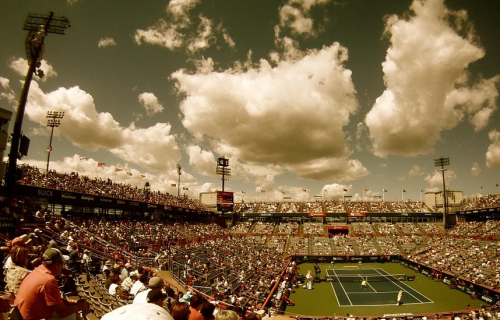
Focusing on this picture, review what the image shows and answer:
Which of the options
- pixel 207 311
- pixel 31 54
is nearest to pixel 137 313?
pixel 207 311

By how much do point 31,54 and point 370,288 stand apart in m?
41.0

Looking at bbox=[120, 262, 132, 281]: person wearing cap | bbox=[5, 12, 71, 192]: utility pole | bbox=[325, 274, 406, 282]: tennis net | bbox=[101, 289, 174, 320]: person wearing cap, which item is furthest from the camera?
bbox=[325, 274, 406, 282]: tennis net

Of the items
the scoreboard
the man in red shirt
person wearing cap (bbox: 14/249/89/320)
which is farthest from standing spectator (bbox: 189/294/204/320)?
the scoreboard

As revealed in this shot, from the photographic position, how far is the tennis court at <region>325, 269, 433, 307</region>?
29.7m

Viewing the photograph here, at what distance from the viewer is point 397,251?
170 feet

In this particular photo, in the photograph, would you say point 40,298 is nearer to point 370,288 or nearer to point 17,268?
point 17,268

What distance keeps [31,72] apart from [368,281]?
4209cm

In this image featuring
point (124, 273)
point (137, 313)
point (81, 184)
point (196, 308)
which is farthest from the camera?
point (81, 184)

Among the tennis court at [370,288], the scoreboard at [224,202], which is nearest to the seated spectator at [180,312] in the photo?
the tennis court at [370,288]

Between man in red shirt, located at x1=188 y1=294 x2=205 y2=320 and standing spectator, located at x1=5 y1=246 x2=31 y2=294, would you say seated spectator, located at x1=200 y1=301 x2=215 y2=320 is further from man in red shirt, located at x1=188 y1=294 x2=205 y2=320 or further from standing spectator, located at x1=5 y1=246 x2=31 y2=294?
standing spectator, located at x1=5 y1=246 x2=31 y2=294

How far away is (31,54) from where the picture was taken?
24.8m

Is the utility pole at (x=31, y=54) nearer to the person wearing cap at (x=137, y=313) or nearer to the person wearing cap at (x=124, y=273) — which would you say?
the person wearing cap at (x=124, y=273)

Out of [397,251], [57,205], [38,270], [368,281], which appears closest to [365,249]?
[397,251]

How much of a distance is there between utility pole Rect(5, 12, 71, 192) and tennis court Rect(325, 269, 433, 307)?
1203 inches
